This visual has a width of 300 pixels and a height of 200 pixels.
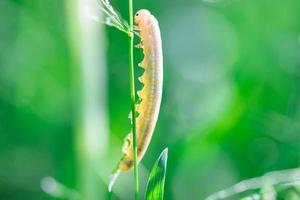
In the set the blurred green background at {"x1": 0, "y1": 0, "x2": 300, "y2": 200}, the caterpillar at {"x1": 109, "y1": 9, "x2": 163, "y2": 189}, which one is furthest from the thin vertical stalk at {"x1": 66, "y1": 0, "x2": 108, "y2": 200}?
the caterpillar at {"x1": 109, "y1": 9, "x2": 163, "y2": 189}

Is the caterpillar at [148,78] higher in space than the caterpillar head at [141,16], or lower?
lower

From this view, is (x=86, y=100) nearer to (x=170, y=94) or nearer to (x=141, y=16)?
(x=141, y=16)

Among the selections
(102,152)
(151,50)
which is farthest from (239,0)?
(151,50)

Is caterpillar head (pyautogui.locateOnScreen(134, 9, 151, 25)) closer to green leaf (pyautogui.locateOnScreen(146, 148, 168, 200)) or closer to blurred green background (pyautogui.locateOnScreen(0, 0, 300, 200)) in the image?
green leaf (pyautogui.locateOnScreen(146, 148, 168, 200))

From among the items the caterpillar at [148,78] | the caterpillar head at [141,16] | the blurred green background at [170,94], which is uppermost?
the caterpillar head at [141,16]

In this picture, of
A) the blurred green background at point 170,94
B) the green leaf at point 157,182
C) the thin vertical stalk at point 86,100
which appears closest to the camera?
the green leaf at point 157,182

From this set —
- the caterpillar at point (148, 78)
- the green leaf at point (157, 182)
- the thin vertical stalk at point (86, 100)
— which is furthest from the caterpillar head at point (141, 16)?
the thin vertical stalk at point (86, 100)

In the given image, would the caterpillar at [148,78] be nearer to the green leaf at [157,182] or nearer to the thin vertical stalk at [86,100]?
the green leaf at [157,182]

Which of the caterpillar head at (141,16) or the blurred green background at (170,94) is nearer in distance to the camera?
the caterpillar head at (141,16)
